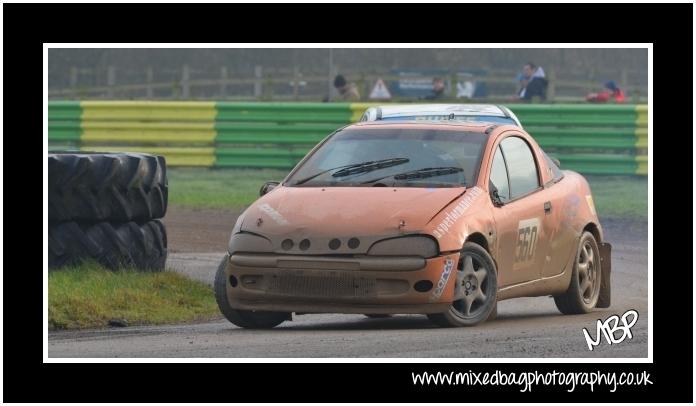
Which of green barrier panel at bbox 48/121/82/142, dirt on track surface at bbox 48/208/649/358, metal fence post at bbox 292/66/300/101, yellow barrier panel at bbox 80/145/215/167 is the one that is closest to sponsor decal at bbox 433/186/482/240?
dirt on track surface at bbox 48/208/649/358

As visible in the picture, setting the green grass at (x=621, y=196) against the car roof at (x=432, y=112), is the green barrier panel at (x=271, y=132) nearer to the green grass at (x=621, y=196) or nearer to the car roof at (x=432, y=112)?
the green grass at (x=621, y=196)

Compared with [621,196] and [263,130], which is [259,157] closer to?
[263,130]

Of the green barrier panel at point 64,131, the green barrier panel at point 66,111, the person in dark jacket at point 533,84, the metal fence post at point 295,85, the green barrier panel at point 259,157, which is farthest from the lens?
the metal fence post at point 295,85

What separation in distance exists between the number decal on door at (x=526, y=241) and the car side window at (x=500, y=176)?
0.23 meters

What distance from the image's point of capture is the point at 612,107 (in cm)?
2288

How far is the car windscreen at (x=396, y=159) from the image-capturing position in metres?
9.93

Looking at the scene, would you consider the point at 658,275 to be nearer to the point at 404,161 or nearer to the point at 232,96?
the point at 404,161

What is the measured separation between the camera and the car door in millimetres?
9836

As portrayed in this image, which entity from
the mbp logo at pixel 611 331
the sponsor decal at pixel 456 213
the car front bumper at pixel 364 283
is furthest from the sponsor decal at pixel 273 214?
the mbp logo at pixel 611 331

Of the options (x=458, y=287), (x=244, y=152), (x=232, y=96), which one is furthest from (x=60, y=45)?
(x=232, y=96)

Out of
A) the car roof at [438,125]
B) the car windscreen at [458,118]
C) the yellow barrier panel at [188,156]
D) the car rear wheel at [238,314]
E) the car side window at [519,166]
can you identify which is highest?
the car windscreen at [458,118]

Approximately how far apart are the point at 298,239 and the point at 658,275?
2277 millimetres

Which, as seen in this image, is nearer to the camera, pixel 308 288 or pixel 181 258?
pixel 308 288

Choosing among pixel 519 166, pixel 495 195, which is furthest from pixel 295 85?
pixel 495 195
